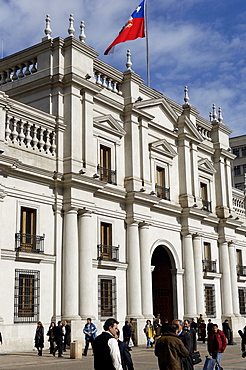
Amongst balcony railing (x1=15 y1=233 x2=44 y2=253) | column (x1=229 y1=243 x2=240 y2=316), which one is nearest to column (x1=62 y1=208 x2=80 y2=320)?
balcony railing (x1=15 y1=233 x2=44 y2=253)

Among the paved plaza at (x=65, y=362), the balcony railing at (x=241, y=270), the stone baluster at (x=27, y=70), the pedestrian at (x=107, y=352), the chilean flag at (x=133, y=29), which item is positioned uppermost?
the chilean flag at (x=133, y=29)

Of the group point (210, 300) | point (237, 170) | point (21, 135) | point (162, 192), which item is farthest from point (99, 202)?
point (237, 170)

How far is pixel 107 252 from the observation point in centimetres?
2741

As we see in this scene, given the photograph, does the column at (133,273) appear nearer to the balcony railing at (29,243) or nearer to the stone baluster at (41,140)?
the balcony railing at (29,243)

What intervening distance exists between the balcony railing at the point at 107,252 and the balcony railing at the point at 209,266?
924cm

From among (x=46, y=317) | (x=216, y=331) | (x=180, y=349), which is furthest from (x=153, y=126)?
(x=180, y=349)

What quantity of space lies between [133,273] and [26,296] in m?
6.88

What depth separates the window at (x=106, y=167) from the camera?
92.4 feet

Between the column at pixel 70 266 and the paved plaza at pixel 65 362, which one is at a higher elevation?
the column at pixel 70 266

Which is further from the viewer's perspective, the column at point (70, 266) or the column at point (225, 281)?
the column at point (225, 281)

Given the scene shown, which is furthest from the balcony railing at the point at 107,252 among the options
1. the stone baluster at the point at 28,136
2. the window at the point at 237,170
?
the window at the point at 237,170

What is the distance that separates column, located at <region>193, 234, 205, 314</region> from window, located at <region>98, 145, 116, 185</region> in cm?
830

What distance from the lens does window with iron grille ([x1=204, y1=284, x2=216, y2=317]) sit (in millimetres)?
34750

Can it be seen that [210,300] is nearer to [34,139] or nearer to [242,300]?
[242,300]
